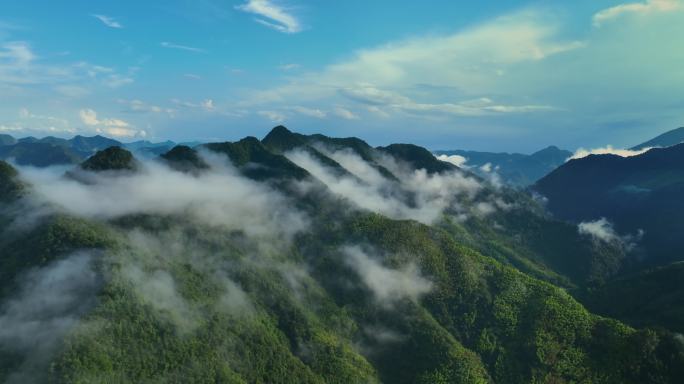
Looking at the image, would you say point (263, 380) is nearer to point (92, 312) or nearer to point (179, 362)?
point (179, 362)

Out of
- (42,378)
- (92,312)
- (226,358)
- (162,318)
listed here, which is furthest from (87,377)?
(226,358)

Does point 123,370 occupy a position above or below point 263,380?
above

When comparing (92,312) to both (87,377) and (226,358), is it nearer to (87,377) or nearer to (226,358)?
(87,377)

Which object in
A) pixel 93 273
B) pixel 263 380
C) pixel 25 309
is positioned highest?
pixel 93 273

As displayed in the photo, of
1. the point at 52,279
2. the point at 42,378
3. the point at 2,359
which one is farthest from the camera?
the point at 52,279

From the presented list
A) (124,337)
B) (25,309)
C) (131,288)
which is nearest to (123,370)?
(124,337)

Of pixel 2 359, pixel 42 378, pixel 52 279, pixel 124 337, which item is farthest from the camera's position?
pixel 52 279

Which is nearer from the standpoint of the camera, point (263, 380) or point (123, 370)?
point (123, 370)

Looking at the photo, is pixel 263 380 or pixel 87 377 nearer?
pixel 87 377

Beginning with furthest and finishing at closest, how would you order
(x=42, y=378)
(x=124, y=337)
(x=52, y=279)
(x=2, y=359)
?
(x=52, y=279)
(x=124, y=337)
(x=2, y=359)
(x=42, y=378)

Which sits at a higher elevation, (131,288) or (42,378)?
(131,288)
